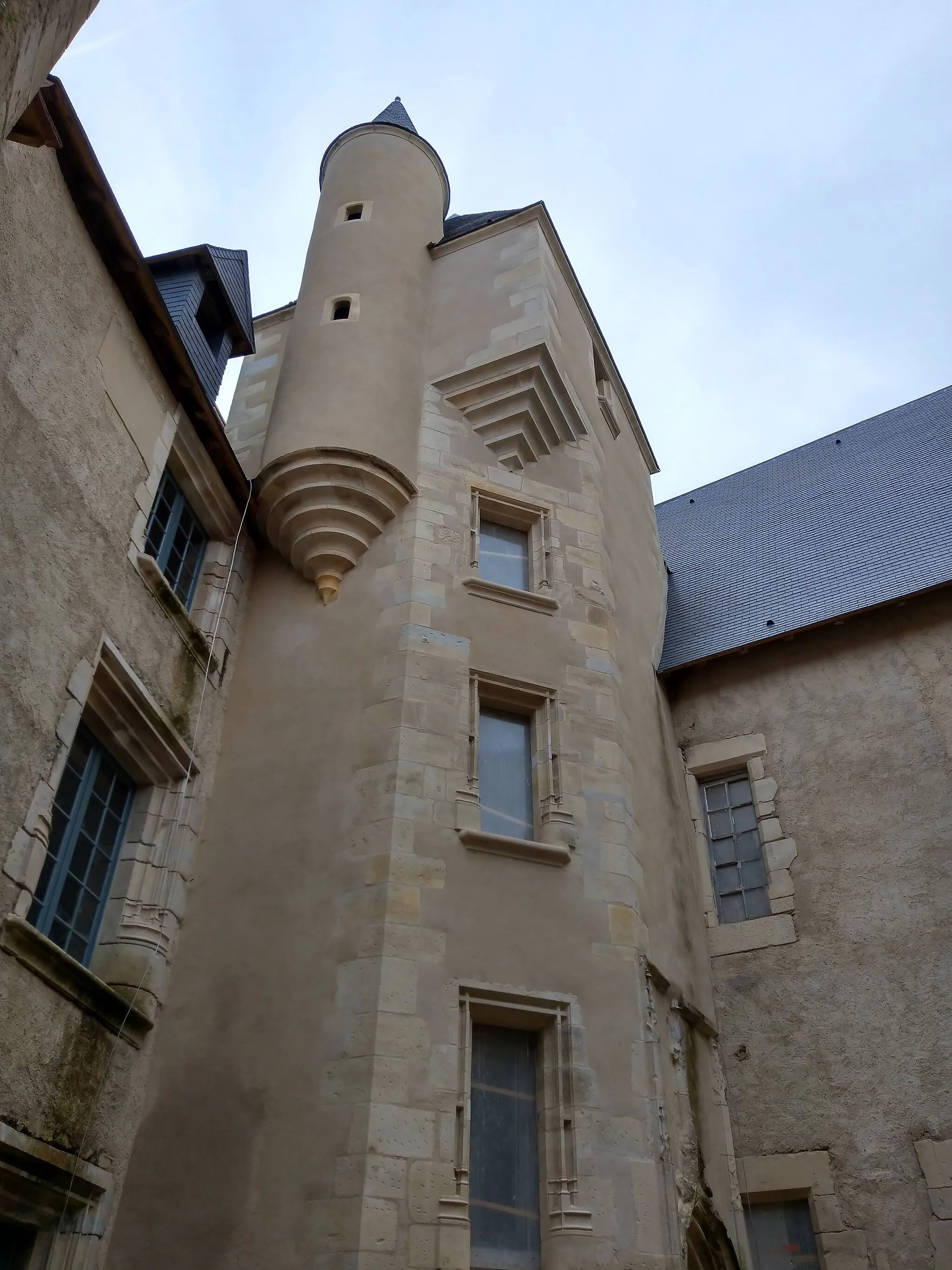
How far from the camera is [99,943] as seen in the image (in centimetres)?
632

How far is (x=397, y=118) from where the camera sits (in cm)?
1196

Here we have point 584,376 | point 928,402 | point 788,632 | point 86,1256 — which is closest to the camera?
point 86,1256

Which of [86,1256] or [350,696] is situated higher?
[350,696]

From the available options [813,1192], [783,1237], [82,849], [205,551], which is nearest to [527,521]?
[205,551]

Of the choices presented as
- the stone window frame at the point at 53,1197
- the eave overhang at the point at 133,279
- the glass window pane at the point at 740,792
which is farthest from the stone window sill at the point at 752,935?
the eave overhang at the point at 133,279

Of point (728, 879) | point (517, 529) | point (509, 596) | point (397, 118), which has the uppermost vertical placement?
point (397, 118)

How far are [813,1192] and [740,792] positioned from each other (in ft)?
10.4

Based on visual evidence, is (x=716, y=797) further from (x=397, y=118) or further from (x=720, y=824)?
(x=397, y=118)

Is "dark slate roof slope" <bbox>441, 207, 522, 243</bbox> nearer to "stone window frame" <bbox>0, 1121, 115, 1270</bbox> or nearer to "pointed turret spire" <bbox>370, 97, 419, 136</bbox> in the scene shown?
"pointed turret spire" <bbox>370, 97, 419, 136</bbox>

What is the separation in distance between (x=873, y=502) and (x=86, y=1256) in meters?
9.81

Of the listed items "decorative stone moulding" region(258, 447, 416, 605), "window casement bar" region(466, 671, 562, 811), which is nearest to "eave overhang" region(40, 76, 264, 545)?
"decorative stone moulding" region(258, 447, 416, 605)

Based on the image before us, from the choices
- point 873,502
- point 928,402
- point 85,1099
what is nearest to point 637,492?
point 873,502

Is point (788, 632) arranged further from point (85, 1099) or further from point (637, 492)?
point (85, 1099)

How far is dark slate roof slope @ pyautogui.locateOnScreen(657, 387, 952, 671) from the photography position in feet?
31.9
